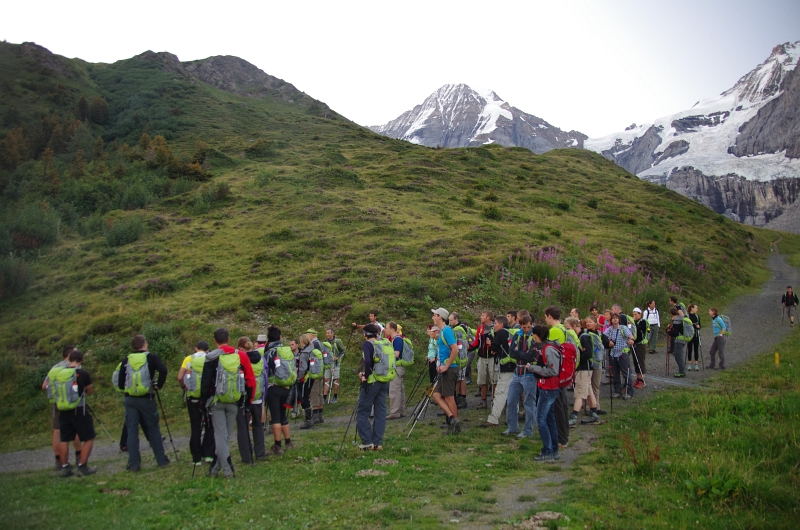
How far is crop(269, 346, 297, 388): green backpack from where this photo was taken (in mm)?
10398

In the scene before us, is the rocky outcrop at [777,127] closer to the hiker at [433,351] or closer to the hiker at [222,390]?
the hiker at [433,351]

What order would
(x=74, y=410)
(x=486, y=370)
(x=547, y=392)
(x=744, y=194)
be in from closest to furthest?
1. (x=547, y=392)
2. (x=74, y=410)
3. (x=486, y=370)
4. (x=744, y=194)

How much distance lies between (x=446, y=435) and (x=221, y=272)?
61.0 feet

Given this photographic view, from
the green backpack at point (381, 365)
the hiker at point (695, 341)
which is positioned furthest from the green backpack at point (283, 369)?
the hiker at point (695, 341)

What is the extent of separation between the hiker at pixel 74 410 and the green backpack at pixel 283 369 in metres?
3.42

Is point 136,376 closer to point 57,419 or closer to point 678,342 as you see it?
point 57,419

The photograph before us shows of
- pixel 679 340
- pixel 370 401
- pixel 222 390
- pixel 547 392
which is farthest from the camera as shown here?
pixel 679 340

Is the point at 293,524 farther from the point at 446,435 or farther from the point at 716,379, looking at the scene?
the point at 716,379

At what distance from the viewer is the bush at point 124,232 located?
101 ft

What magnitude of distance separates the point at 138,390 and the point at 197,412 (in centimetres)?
116

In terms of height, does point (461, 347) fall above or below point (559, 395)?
above

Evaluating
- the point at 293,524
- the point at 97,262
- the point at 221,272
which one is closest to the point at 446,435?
the point at 293,524

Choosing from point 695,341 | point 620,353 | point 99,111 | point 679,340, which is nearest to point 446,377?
point 620,353

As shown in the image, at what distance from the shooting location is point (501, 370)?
1188cm
